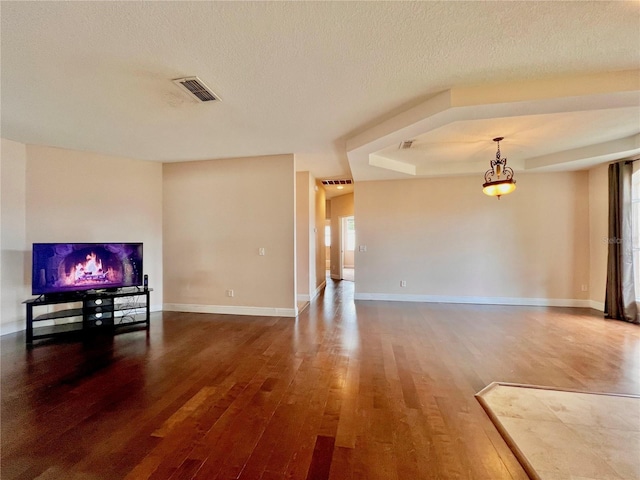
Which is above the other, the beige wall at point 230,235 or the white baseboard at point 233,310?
the beige wall at point 230,235

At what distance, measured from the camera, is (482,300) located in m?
5.70

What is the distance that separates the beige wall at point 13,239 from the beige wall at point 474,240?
571 cm

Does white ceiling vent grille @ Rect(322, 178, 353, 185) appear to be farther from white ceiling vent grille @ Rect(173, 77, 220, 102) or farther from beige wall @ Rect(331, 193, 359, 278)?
white ceiling vent grille @ Rect(173, 77, 220, 102)

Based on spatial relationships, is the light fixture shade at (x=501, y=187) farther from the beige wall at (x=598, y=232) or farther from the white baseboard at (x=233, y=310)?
the white baseboard at (x=233, y=310)

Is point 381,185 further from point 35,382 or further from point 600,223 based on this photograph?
point 35,382

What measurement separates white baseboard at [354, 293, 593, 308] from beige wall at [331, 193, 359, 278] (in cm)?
321

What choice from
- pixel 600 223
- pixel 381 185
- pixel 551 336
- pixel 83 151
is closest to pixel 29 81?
pixel 83 151

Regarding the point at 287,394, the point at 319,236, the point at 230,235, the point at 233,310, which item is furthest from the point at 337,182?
the point at 287,394

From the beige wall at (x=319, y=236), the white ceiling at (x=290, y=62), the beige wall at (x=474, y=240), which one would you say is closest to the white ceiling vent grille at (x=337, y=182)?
the beige wall at (x=319, y=236)

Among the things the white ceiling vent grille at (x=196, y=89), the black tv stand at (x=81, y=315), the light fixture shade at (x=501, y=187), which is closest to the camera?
the white ceiling vent grille at (x=196, y=89)

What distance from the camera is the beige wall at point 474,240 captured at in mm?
5363

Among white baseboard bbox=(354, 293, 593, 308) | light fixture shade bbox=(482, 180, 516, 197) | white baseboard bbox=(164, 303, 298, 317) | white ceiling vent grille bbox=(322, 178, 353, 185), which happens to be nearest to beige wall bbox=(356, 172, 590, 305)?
white baseboard bbox=(354, 293, 593, 308)

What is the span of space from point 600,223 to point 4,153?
977 centimetres

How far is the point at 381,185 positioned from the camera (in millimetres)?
6152
